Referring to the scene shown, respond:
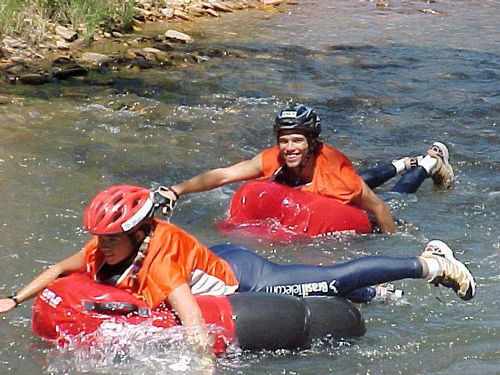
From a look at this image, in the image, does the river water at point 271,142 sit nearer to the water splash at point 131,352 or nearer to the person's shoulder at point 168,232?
the water splash at point 131,352

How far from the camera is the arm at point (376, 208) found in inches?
333

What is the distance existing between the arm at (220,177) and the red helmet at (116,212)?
2104 millimetres

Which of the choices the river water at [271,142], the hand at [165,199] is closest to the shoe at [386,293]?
the river water at [271,142]

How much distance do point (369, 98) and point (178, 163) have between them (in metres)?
3.99

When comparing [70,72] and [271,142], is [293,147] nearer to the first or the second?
[271,142]

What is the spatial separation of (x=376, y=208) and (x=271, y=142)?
10.4ft

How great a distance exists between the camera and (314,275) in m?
6.44

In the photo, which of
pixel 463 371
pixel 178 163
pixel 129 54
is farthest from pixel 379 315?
pixel 129 54

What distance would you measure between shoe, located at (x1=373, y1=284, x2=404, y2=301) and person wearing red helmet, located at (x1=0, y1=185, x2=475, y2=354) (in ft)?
0.89

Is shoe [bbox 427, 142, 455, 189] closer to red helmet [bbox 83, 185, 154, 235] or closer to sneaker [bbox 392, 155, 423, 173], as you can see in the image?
sneaker [bbox 392, 155, 423, 173]

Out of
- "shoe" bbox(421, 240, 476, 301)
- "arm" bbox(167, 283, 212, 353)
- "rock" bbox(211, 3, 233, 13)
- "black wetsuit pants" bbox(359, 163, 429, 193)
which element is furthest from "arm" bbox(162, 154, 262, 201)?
"rock" bbox(211, 3, 233, 13)

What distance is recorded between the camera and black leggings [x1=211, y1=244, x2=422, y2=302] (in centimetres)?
639

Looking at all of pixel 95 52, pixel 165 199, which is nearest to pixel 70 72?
pixel 95 52

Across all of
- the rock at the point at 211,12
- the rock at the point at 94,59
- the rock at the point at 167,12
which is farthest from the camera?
the rock at the point at 211,12
